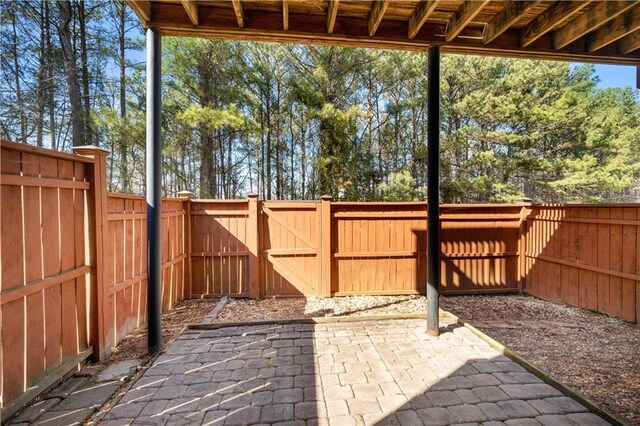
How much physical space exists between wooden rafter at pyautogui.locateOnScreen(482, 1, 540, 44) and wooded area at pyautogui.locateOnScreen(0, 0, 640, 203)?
5.53 metres

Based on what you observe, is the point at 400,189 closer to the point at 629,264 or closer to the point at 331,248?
the point at 331,248

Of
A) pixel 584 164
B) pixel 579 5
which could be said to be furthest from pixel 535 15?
pixel 584 164

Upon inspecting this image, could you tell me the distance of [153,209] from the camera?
2625mm

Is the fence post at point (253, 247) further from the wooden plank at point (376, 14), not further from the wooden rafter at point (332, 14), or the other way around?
the wooden plank at point (376, 14)

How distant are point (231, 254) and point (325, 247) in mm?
1529

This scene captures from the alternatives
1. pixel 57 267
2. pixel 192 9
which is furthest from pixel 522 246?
pixel 57 267

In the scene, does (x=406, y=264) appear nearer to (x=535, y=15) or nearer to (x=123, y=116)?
(x=535, y=15)

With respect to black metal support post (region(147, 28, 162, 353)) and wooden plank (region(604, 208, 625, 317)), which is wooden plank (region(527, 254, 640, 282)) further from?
black metal support post (region(147, 28, 162, 353))

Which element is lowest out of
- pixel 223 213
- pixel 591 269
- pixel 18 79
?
pixel 591 269

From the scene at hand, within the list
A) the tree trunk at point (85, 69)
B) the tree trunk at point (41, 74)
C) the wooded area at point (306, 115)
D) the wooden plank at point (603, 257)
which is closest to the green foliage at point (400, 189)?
the wooded area at point (306, 115)

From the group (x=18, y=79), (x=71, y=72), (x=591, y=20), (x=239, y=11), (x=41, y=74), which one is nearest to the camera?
(x=239, y=11)

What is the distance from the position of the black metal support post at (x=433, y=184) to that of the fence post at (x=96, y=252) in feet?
9.94

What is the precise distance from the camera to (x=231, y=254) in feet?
15.6

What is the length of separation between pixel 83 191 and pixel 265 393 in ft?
7.13
